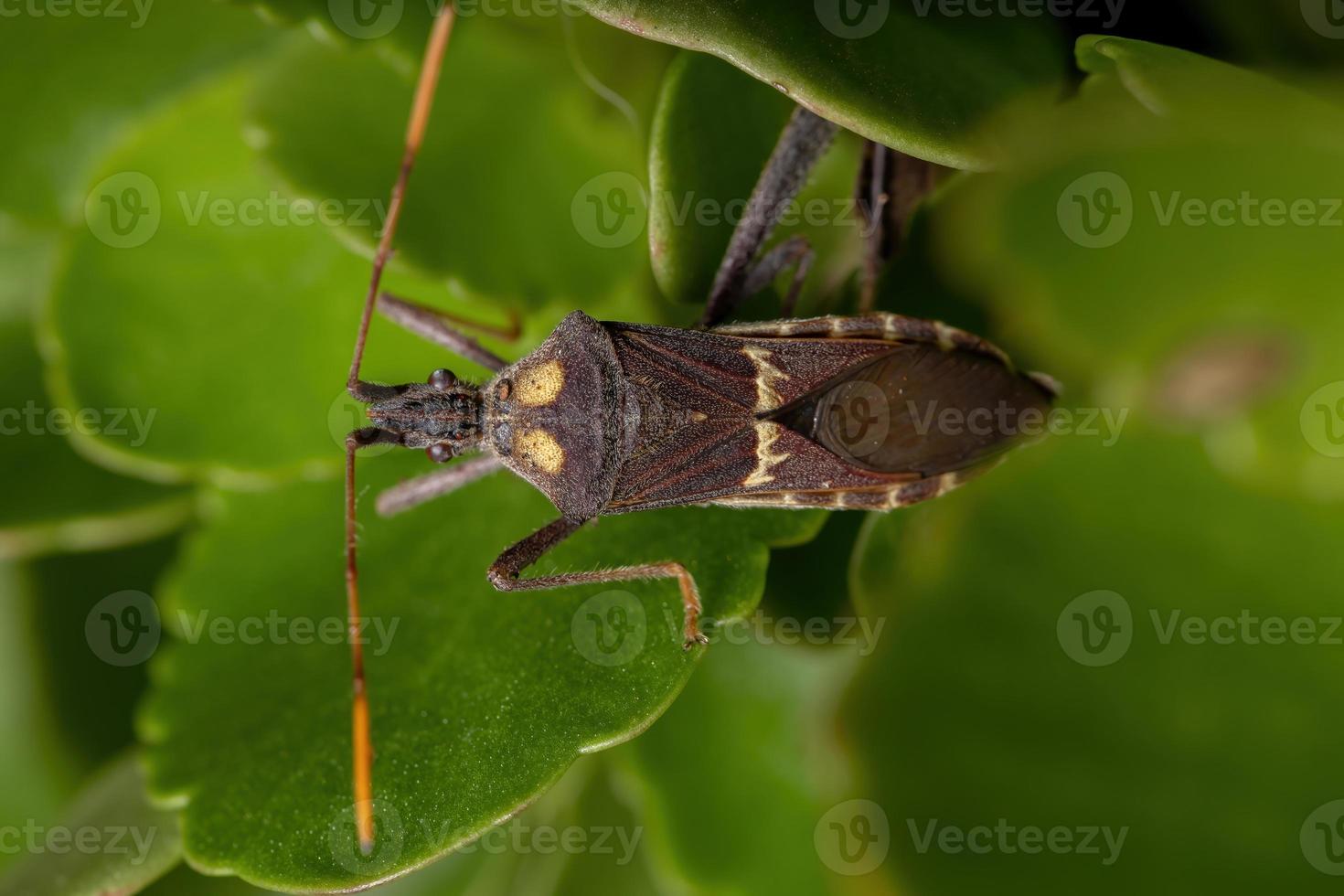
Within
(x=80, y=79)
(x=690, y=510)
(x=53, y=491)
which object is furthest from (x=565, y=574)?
(x=80, y=79)

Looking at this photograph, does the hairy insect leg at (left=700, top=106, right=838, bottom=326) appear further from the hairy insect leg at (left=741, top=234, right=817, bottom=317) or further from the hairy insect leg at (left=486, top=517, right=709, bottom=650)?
the hairy insect leg at (left=486, top=517, right=709, bottom=650)

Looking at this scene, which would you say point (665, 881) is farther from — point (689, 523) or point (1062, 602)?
point (1062, 602)

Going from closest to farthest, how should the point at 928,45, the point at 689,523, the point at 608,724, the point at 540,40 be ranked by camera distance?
the point at 608,724
the point at 928,45
the point at 689,523
the point at 540,40

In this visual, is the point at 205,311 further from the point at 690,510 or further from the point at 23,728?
the point at 23,728

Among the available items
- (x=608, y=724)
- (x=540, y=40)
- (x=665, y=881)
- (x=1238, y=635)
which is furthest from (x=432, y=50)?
(x=1238, y=635)

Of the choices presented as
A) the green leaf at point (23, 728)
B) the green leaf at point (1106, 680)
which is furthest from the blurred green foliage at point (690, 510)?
the green leaf at point (23, 728)

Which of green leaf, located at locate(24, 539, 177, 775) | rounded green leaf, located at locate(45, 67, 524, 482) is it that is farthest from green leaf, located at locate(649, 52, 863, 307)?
green leaf, located at locate(24, 539, 177, 775)
